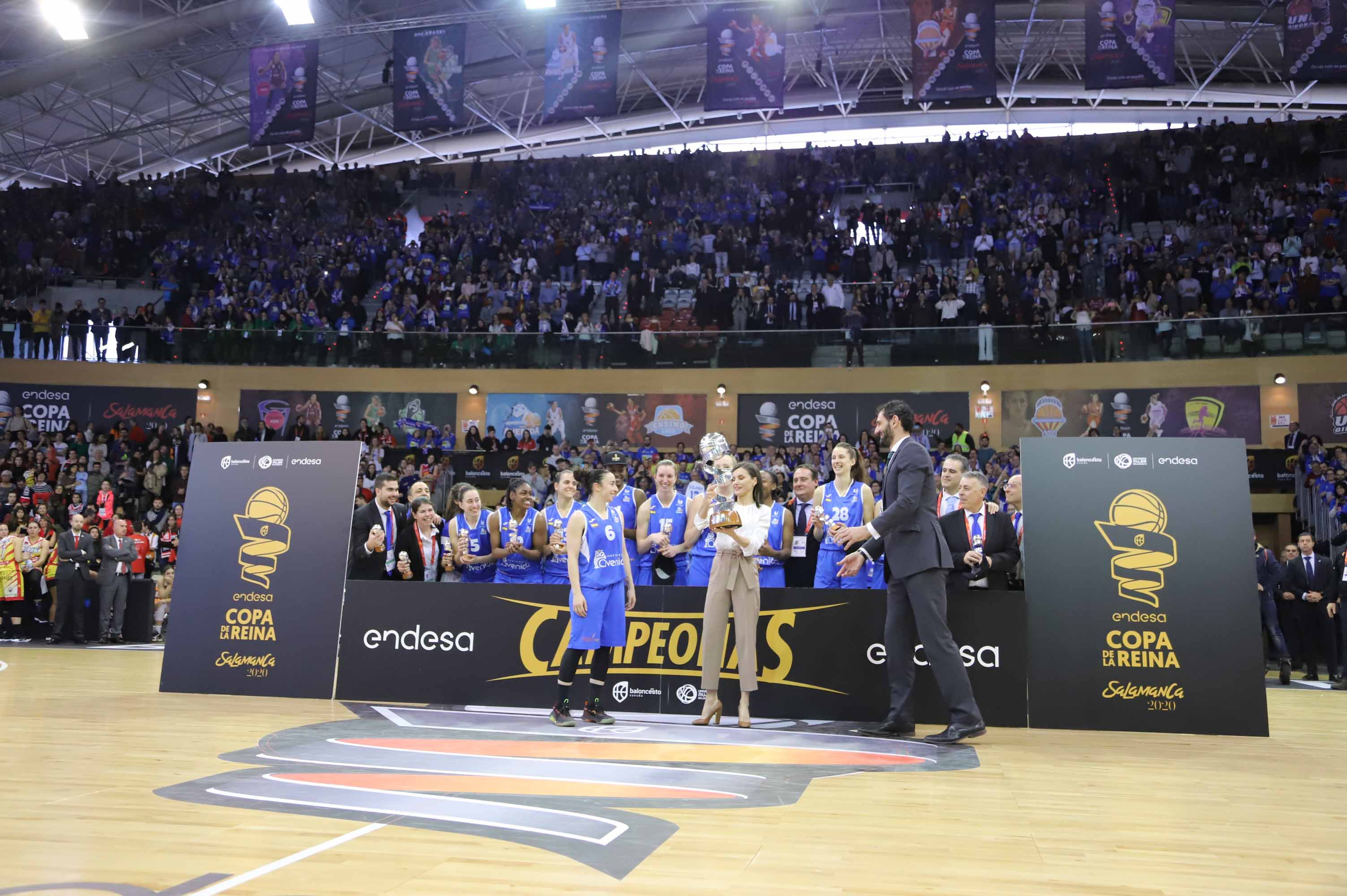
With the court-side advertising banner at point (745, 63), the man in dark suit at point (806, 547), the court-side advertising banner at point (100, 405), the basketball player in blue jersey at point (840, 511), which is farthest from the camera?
the court-side advertising banner at point (100, 405)

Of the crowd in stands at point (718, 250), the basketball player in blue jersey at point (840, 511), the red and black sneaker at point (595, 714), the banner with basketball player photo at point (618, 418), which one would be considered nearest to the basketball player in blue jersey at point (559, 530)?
the red and black sneaker at point (595, 714)

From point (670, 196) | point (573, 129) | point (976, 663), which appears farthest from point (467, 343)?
point (976, 663)

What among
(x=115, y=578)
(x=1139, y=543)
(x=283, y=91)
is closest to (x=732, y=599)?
(x=1139, y=543)

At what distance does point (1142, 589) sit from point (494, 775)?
5099 millimetres

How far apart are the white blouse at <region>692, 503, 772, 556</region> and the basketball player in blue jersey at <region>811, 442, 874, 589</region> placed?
1.88 feet

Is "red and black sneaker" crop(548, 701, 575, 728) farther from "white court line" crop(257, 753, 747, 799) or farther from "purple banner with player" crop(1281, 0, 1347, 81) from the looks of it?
"purple banner with player" crop(1281, 0, 1347, 81)

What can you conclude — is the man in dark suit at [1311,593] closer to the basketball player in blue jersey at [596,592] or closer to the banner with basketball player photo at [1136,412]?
the banner with basketball player photo at [1136,412]

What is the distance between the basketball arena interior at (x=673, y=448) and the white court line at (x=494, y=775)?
0.04 meters

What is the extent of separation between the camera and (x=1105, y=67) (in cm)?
1678

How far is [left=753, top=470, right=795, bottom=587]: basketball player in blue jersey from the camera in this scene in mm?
8375

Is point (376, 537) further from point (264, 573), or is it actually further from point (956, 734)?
point (956, 734)

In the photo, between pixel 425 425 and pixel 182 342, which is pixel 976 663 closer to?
pixel 425 425

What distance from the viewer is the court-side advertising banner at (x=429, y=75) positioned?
18281 millimetres

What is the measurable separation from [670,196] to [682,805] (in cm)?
2413
